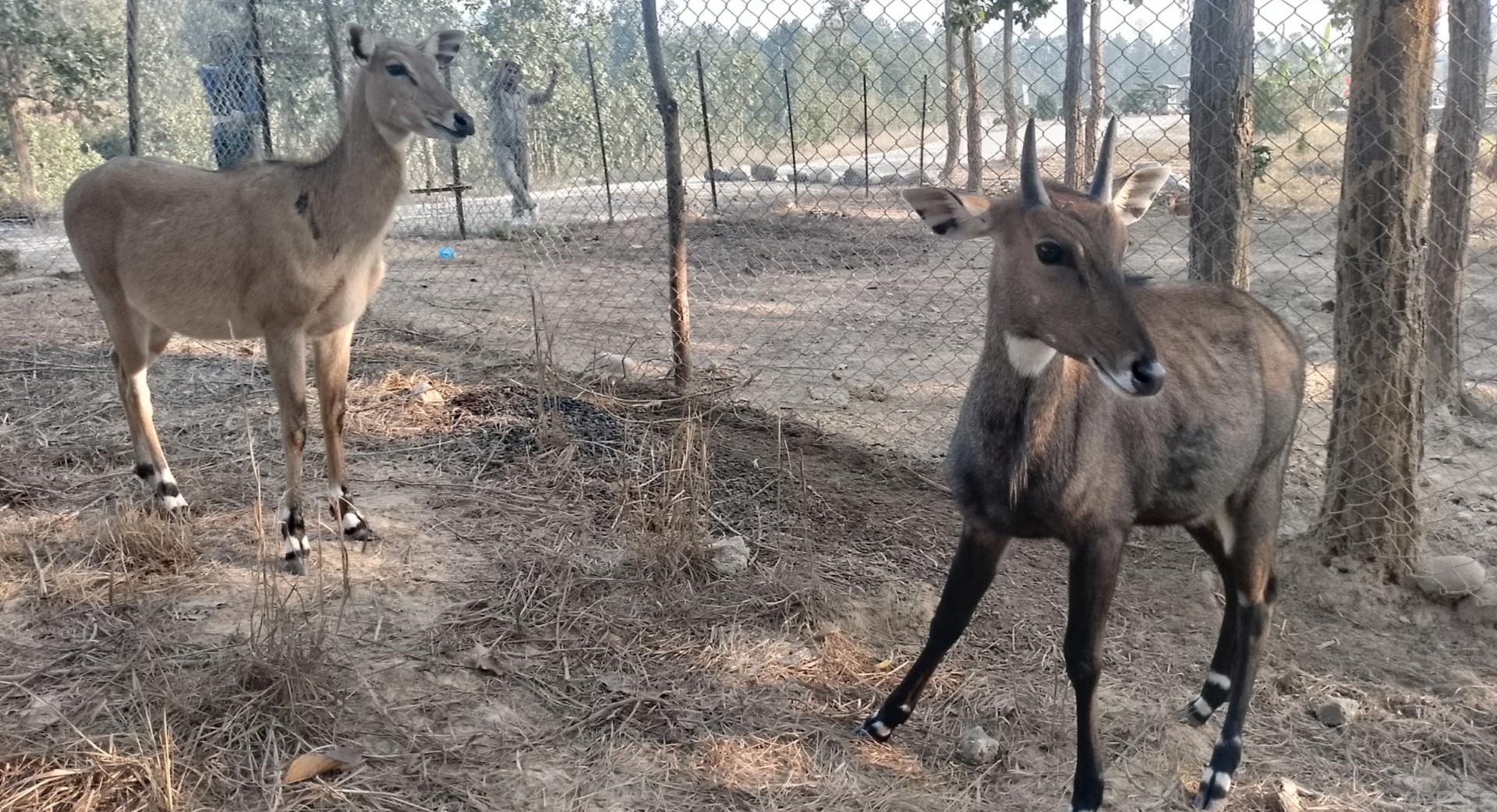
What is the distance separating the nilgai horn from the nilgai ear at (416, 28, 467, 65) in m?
2.84

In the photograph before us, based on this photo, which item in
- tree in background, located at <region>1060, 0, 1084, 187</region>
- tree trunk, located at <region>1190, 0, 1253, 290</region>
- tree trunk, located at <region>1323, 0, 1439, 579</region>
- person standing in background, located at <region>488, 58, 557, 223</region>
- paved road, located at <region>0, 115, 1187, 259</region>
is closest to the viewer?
tree trunk, located at <region>1323, 0, 1439, 579</region>

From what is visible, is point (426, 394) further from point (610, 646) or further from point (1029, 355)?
point (1029, 355)

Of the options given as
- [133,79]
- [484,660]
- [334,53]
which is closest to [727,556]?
[484,660]

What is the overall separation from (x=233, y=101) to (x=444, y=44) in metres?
5.15

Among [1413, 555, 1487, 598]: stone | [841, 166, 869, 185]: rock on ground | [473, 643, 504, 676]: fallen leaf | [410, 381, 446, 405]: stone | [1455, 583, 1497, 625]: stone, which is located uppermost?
[841, 166, 869, 185]: rock on ground

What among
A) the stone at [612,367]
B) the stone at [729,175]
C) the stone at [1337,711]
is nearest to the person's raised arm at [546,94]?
the stone at [729,175]

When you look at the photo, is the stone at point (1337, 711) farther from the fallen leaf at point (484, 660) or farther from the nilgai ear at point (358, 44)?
the nilgai ear at point (358, 44)

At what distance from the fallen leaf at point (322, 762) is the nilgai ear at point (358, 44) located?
3.00 metres

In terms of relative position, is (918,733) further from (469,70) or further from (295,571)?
(469,70)

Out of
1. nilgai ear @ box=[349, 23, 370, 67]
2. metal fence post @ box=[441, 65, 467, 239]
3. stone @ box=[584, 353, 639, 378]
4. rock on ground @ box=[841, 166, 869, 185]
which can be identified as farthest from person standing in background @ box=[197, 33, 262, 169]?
rock on ground @ box=[841, 166, 869, 185]

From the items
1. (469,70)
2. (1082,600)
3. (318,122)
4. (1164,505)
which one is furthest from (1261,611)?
(469,70)

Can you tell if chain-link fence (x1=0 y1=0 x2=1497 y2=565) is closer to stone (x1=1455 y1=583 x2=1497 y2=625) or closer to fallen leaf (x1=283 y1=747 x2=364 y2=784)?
stone (x1=1455 y1=583 x2=1497 y2=625)

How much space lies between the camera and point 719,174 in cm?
1889

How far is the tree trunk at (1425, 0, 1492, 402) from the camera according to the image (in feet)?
18.0
